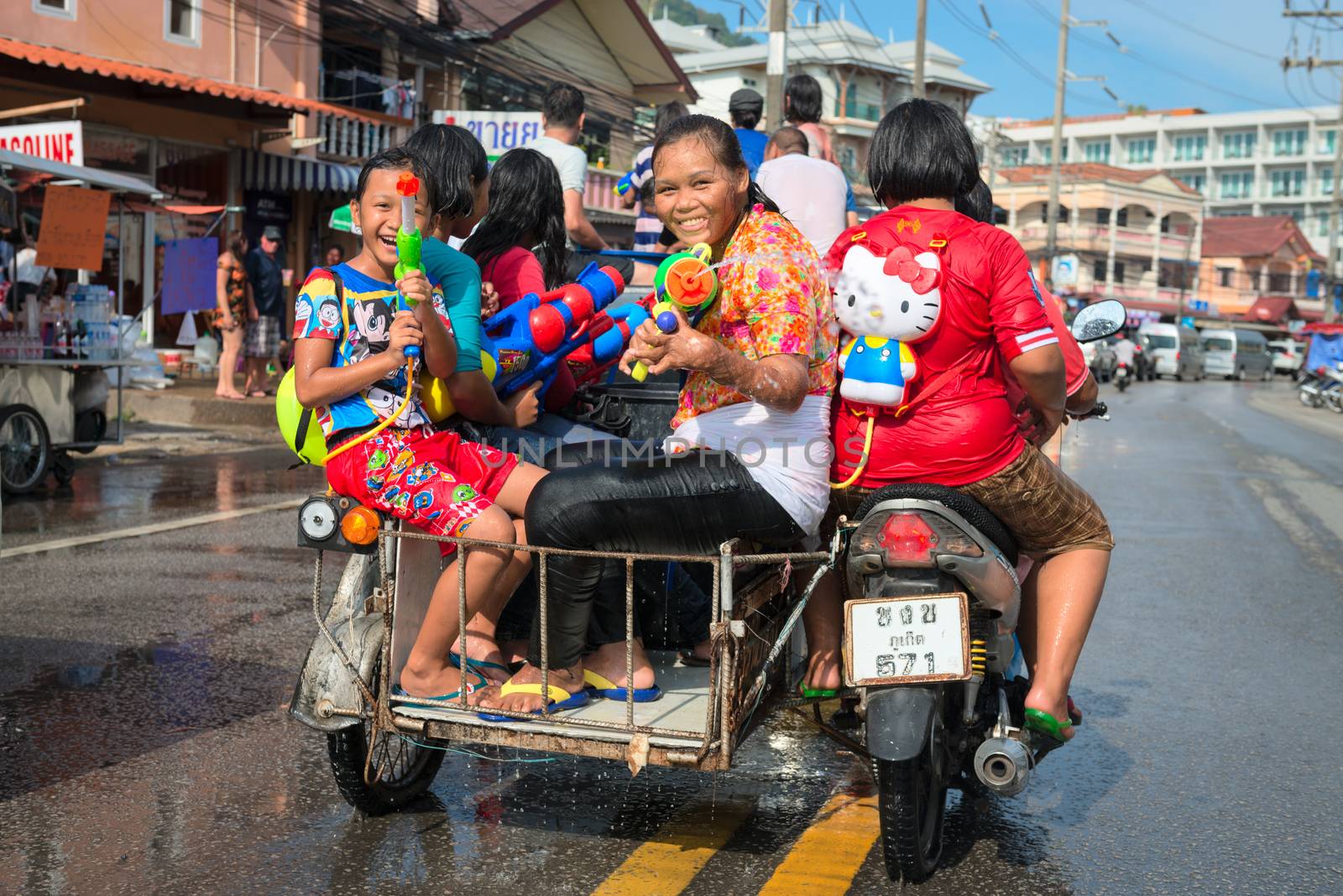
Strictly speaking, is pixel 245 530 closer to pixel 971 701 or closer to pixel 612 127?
pixel 971 701

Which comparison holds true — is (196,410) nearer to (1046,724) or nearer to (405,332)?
(405,332)

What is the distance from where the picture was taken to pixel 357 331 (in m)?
3.47

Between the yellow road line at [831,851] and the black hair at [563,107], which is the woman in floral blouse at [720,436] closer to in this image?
the yellow road line at [831,851]

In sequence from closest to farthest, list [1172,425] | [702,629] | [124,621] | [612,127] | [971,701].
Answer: [971,701] → [702,629] → [124,621] → [1172,425] → [612,127]

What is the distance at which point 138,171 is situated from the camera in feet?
60.3

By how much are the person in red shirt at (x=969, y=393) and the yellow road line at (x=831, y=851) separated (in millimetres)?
402

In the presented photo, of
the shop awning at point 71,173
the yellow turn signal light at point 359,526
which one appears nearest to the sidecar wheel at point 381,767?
the yellow turn signal light at point 359,526

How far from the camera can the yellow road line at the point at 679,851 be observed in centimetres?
323

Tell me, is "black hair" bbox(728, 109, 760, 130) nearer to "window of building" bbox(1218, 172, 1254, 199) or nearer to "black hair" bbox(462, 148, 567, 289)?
"black hair" bbox(462, 148, 567, 289)

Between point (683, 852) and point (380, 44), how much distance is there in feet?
70.5

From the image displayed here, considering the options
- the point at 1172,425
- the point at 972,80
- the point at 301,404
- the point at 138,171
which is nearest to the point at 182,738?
the point at 301,404

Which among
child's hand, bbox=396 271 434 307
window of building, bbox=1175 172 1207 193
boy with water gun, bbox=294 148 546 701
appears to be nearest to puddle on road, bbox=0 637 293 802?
boy with water gun, bbox=294 148 546 701

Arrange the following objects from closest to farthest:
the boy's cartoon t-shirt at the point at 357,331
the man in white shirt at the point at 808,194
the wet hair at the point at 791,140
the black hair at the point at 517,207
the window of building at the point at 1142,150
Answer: the boy's cartoon t-shirt at the point at 357,331 < the black hair at the point at 517,207 < the man in white shirt at the point at 808,194 < the wet hair at the point at 791,140 < the window of building at the point at 1142,150

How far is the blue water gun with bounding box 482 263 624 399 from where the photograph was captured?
3.92m
